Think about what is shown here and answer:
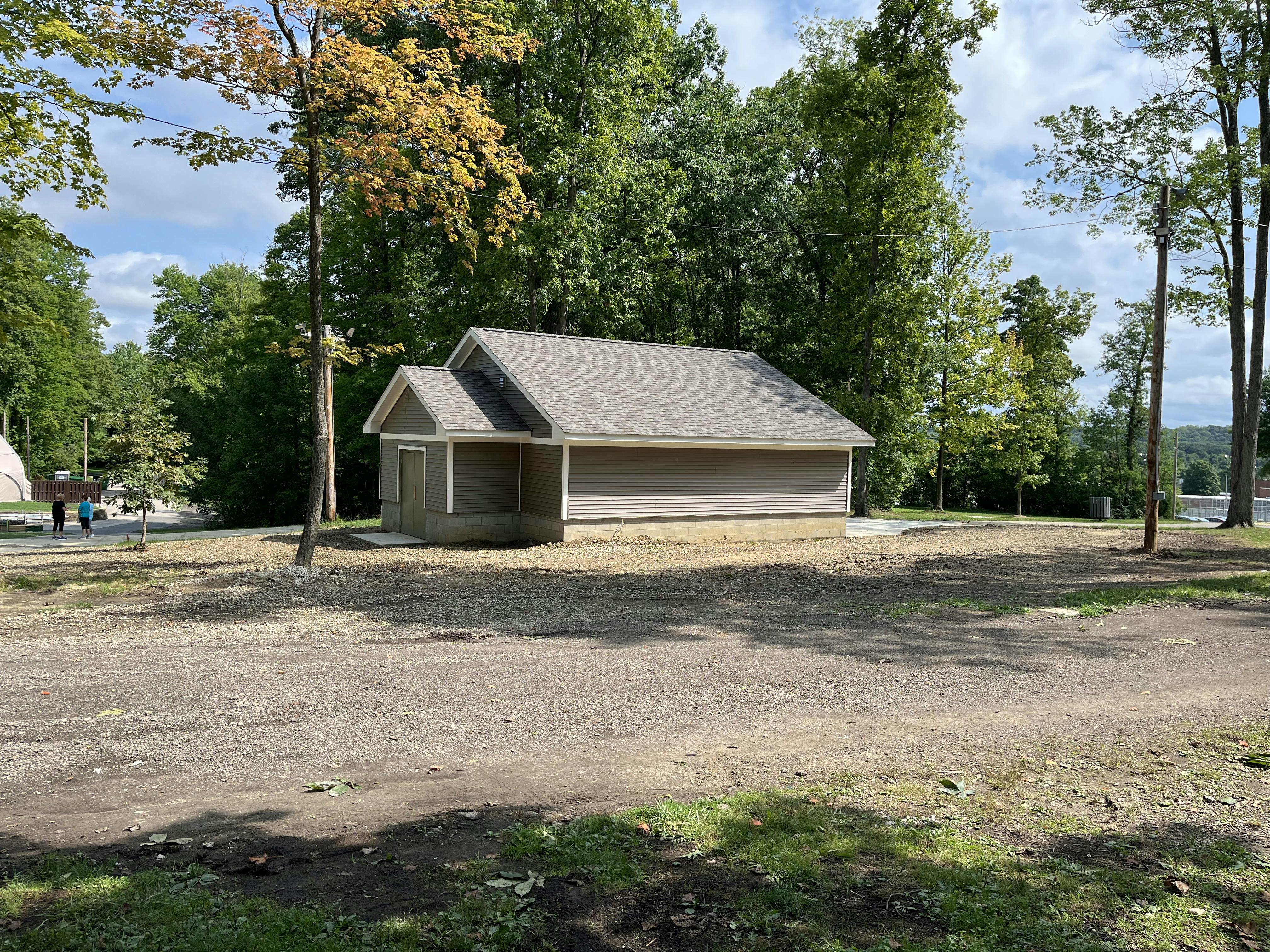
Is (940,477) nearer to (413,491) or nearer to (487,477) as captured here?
(487,477)

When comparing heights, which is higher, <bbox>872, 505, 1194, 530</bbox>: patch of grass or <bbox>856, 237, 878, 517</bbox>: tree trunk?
<bbox>856, 237, 878, 517</bbox>: tree trunk

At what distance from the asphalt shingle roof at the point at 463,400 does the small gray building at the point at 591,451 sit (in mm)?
43

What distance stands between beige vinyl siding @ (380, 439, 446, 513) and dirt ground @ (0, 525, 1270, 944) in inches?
218

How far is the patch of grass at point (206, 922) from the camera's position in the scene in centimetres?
316

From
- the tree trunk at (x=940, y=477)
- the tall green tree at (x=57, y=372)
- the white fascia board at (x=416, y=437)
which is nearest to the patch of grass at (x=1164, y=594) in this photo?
the white fascia board at (x=416, y=437)

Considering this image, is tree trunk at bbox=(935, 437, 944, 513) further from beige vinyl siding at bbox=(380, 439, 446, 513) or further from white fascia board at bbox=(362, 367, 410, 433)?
white fascia board at bbox=(362, 367, 410, 433)

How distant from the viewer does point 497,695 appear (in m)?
6.98

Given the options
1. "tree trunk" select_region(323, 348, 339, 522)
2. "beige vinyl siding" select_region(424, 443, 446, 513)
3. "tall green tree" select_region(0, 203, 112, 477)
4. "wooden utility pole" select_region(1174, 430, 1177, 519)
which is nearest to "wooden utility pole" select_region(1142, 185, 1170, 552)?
"beige vinyl siding" select_region(424, 443, 446, 513)

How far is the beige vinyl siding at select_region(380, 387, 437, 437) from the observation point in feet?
64.4

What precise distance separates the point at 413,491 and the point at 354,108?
362 inches

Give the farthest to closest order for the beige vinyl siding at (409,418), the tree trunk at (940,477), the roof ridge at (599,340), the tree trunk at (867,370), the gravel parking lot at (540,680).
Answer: the tree trunk at (940,477)
the tree trunk at (867,370)
the roof ridge at (599,340)
the beige vinyl siding at (409,418)
the gravel parking lot at (540,680)

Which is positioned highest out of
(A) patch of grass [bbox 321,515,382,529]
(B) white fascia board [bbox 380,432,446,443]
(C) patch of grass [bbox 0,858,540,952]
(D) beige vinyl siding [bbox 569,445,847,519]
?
(B) white fascia board [bbox 380,432,446,443]

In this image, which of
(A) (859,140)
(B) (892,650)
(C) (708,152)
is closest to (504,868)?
(B) (892,650)

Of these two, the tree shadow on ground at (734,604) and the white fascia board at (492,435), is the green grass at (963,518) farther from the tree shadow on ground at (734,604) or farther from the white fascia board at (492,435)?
the white fascia board at (492,435)
